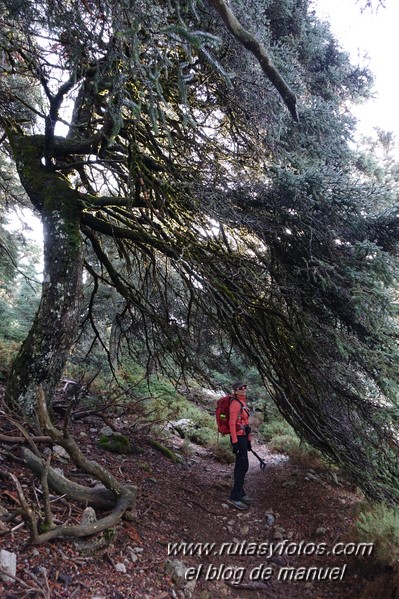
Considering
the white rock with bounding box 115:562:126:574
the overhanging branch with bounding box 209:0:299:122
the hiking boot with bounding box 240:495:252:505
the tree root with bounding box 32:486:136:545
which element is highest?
the overhanging branch with bounding box 209:0:299:122

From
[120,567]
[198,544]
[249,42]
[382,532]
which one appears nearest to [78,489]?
[120,567]

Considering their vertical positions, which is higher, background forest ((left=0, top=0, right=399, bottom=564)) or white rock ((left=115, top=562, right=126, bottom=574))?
background forest ((left=0, top=0, right=399, bottom=564))

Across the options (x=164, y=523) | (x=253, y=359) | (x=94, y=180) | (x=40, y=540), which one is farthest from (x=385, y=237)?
(x=94, y=180)

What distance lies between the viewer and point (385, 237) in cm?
473

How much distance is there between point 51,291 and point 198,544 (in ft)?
12.0

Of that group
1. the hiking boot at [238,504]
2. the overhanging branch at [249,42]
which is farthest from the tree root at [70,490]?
the overhanging branch at [249,42]

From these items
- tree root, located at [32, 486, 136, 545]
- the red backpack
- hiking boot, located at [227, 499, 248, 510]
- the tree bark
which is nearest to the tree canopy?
the tree bark

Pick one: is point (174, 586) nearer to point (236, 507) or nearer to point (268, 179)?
point (236, 507)

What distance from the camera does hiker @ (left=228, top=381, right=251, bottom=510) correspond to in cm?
589

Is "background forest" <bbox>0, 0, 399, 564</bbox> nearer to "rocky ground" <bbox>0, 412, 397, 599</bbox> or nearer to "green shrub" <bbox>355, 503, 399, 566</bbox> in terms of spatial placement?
"green shrub" <bbox>355, 503, 399, 566</bbox>

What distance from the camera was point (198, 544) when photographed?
14.0 ft

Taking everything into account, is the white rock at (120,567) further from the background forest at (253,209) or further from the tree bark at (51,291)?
the tree bark at (51,291)

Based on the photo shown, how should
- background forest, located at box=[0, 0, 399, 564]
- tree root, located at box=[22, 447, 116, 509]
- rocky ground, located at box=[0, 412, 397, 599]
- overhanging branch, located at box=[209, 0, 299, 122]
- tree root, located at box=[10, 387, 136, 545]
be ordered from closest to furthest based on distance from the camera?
overhanging branch, located at box=[209, 0, 299, 122], rocky ground, located at box=[0, 412, 397, 599], tree root, located at box=[10, 387, 136, 545], tree root, located at box=[22, 447, 116, 509], background forest, located at box=[0, 0, 399, 564]

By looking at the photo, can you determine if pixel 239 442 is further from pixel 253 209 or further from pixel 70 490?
pixel 253 209
